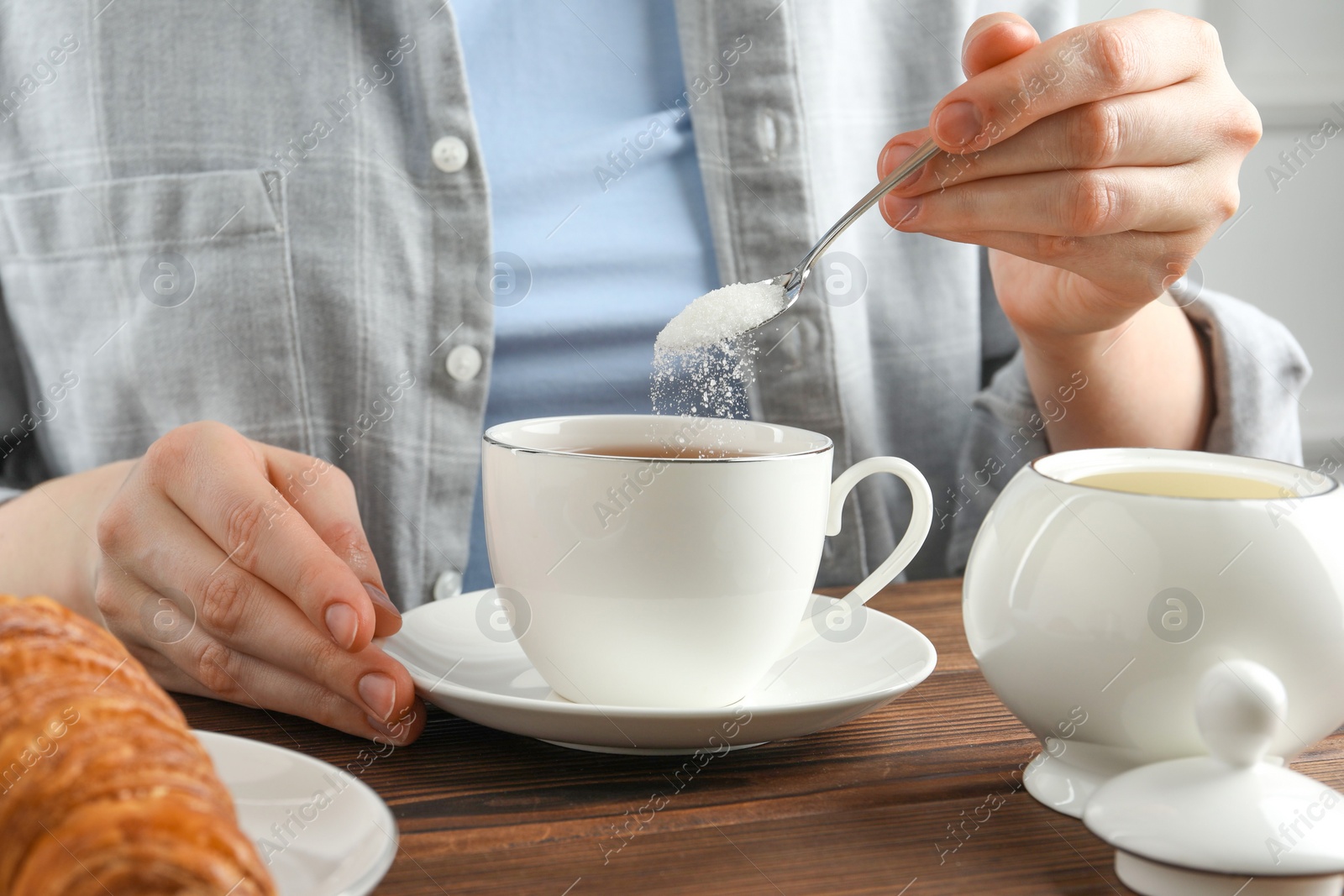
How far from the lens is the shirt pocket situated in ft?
2.92

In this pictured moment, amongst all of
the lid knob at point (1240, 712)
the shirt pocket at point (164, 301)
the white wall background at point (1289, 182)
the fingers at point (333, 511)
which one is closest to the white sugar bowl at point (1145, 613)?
the lid knob at point (1240, 712)

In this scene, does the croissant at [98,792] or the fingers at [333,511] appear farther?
the fingers at [333,511]

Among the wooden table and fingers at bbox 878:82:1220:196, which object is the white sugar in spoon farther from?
the wooden table

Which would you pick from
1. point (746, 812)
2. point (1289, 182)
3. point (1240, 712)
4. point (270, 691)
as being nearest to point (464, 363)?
point (270, 691)

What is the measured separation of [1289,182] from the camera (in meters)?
2.00

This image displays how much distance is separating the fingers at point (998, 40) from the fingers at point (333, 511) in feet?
1.40

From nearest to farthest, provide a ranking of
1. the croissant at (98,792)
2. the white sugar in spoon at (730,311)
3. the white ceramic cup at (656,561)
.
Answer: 1. the croissant at (98,792)
2. the white ceramic cup at (656,561)
3. the white sugar in spoon at (730,311)

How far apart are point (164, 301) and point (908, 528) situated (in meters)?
0.70

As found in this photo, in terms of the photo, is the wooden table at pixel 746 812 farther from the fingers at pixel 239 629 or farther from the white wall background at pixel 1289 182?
the white wall background at pixel 1289 182

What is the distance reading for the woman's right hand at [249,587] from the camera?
1.56ft

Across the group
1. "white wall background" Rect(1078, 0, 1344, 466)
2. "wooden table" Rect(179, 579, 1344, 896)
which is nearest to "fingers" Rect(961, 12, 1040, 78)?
"wooden table" Rect(179, 579, 1344, 896)

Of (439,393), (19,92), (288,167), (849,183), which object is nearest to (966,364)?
(849,183)

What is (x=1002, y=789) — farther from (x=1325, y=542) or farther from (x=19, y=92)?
(x=19, y=92)

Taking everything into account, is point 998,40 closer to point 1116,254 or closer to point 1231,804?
point 1116,254
